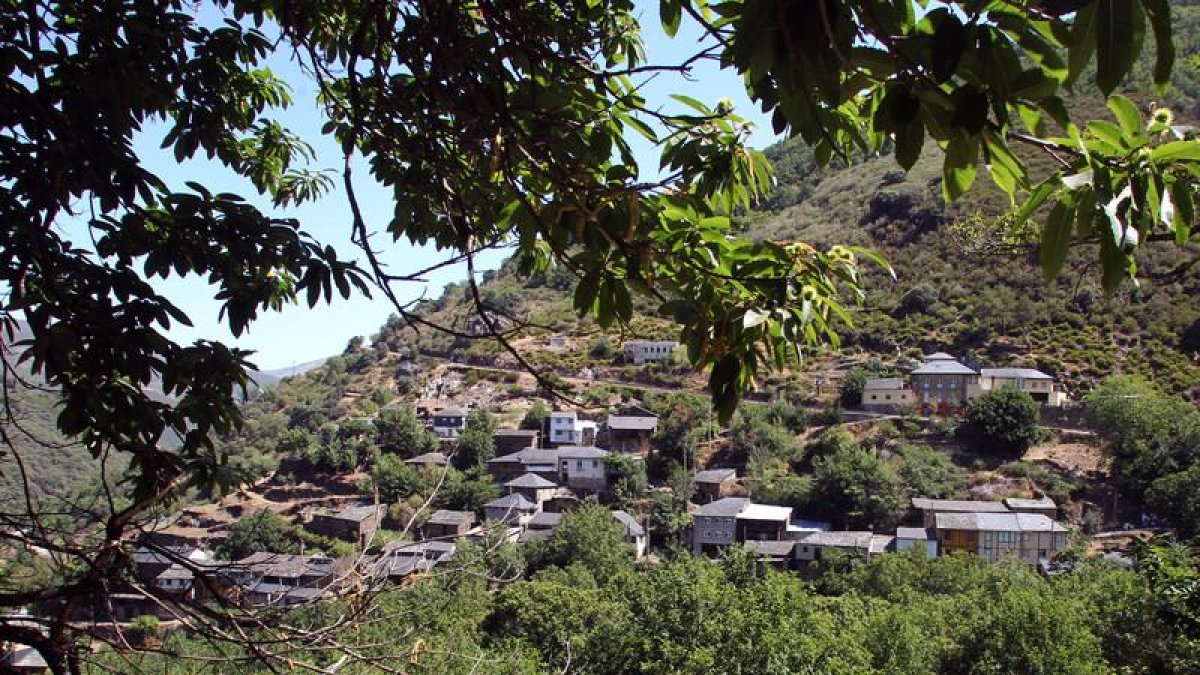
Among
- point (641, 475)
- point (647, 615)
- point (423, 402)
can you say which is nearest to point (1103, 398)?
point (641, 475)

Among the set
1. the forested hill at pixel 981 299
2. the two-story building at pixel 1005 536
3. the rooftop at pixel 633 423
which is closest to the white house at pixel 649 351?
the forested hill at pixel 981 299

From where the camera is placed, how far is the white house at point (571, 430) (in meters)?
30.5

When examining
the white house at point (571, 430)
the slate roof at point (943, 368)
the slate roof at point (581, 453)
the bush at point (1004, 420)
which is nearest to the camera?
the bush at point (1004, 420)

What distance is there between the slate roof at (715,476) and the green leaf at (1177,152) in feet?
82.0

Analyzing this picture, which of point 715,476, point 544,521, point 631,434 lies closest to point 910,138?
point 544,521

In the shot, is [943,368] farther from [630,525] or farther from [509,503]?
[509,503]

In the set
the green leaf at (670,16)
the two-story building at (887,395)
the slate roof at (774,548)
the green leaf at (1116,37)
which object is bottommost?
the slate roof at (774,548)

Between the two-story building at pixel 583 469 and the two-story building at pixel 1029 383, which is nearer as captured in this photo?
the two-story building at pixel 1029 383

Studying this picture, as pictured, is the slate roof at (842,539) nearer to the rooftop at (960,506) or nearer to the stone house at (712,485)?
the rooftop at (960,506)

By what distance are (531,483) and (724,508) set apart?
6.17 m

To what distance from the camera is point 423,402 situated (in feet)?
119

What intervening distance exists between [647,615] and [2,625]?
12277mm

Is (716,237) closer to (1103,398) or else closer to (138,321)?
(138,321)

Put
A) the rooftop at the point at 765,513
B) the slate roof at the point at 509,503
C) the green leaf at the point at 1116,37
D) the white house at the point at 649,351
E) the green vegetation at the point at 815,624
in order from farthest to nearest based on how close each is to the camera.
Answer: the white house at the point at 649,351
the slate roof at the point at 509,503
the rooftop at the point at 765,513
the green vegetation at the point at 815,624
the green leaf at the point at 1116,37
